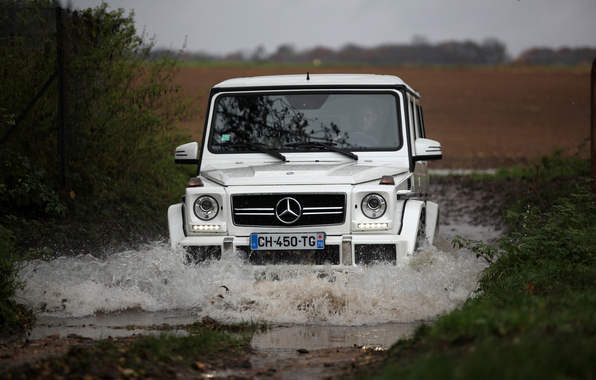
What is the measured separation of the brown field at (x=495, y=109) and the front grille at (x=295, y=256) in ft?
61.4

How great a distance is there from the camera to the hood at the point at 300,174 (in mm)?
5973

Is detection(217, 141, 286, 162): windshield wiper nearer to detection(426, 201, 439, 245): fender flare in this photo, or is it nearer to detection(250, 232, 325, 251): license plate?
detection(250, 232, 325, 251): license plate

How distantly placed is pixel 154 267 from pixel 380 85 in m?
2.90

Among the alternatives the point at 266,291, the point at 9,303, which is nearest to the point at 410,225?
the point at 266,291

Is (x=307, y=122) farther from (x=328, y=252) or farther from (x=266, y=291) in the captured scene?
(x=266, y=291)

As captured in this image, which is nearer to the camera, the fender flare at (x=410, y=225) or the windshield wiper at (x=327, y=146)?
the fender flare at (x=410, y=225)

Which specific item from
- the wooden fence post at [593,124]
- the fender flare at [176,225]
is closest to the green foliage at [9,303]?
the fender flare at [176,225]

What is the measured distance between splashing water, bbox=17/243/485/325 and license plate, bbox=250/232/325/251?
0.20 metres

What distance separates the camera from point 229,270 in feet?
19.4

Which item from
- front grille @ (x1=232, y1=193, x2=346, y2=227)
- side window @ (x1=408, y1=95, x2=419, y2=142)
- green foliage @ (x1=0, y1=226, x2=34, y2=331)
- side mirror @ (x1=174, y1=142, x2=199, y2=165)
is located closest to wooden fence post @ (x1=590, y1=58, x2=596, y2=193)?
side window @ (x1=408, y1=95, x2=419, y2=142)

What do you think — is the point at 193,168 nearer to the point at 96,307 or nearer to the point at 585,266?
the point at 96,307

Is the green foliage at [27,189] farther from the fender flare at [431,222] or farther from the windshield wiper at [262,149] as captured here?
the fender flare at [431,222]

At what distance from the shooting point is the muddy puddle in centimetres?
523

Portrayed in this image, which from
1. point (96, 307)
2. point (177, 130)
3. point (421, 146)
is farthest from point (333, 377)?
point (177, 130)
